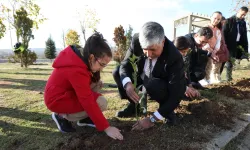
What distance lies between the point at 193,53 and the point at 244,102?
1181mm

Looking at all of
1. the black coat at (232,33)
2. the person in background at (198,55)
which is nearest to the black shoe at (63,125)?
the person in background at (198,55)

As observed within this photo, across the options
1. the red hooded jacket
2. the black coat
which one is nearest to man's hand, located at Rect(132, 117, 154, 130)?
the red hooded jacket

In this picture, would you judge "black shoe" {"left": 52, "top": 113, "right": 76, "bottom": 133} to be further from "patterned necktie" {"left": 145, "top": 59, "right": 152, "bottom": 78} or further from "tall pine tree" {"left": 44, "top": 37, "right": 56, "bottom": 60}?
"tall pine tree" {"left": 44, "top": 37, "right": 56, "bottom": 60}

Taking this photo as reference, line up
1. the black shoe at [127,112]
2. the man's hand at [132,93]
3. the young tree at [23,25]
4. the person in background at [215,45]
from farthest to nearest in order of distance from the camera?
1. the young tree at [23,25]
2. the person in background at [215,45]
3. the black shoe at [127,112]
4. the man's hand at [132,93]

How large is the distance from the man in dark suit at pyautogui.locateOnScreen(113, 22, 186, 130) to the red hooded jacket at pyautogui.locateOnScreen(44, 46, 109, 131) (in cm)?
46

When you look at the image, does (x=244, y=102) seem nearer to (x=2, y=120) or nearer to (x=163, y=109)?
(x=163, y=109)

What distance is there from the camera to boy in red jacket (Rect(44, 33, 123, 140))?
2.19 meters

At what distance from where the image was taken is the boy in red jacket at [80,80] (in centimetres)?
219

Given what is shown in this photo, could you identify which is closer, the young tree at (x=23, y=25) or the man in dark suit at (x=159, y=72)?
the man in dark suit at (x=159, y=72)

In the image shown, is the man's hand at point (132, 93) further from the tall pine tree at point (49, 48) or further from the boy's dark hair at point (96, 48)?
the tall pine tree at point (49, 48)

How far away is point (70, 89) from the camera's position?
246 centimetres

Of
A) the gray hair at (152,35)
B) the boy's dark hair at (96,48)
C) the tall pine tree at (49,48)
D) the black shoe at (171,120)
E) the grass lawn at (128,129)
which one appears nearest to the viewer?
the gray hair at (152,35)

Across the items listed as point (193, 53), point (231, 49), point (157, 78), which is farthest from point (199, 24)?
point (157, 78)

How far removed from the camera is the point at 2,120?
324 centimetres
